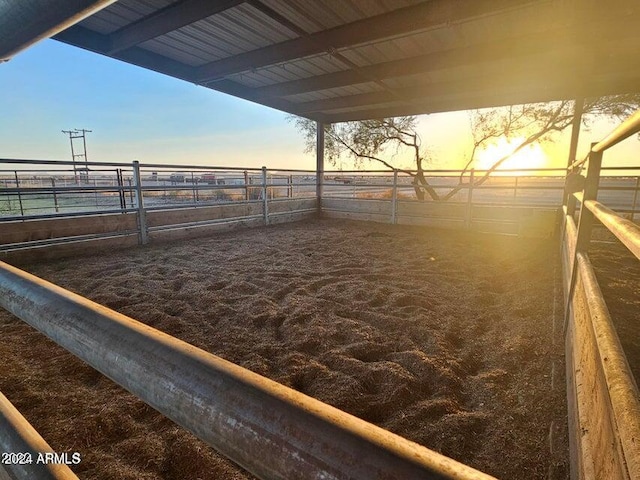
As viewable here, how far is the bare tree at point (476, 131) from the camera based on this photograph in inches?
275

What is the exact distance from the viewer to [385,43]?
3914 mm

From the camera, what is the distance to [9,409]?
23.7 inches

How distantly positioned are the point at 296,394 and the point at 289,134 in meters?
11.2

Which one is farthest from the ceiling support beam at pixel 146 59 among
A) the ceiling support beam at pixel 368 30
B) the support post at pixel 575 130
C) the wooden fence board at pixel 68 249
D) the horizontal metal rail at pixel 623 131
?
the support post at pixel 575 130

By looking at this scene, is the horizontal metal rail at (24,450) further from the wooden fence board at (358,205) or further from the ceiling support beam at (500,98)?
the wooden fence board at (358,205)

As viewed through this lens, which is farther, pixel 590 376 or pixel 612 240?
pixel 612 240

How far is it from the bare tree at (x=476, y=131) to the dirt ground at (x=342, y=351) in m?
3.88

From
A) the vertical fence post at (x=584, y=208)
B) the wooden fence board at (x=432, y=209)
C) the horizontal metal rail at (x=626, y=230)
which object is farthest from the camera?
the wooden fence board at (x=432, y=209)

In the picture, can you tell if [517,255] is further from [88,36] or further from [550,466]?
[88,36]

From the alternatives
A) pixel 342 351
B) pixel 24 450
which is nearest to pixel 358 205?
pixel 342 351

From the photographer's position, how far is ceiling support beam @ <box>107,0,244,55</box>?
286 centimetres

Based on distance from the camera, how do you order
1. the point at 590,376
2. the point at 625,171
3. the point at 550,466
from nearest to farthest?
1. the point at 590,376
2. the point at 550,466
3. the point at 625,171

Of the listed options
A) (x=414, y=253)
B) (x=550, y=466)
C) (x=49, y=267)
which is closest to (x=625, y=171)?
(x=414, y=253)

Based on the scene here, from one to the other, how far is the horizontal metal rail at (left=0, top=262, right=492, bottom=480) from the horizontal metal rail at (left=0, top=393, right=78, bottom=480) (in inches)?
7.1
